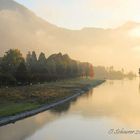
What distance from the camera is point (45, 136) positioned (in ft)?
111

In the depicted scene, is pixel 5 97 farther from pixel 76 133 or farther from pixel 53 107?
pixel 76 133

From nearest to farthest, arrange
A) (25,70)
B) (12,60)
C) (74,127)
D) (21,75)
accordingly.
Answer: (74,127) < (21,75) < (25,70) < (12,60)

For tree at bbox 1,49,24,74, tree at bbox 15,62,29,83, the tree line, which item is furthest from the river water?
tree at bbox 1,49,24,74

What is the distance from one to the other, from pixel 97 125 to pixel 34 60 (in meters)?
99.7

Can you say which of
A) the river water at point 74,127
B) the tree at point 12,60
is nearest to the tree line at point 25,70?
the tree at point 12,60

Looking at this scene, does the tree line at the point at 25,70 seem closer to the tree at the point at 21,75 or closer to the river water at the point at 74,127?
the tree at the point at 21,75

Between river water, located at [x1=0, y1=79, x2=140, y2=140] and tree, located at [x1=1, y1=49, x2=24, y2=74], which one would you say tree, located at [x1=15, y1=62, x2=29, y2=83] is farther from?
river water, located at [x1=0, y1=79, x2=140, y2=140]

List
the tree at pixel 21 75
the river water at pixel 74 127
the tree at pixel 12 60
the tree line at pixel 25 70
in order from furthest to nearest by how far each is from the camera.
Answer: the tree at pixel 12 60, the tree at pixel 21 75, the tree line at pixel 25 70, the river water at pixel 74 127

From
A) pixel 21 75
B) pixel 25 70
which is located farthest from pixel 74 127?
pixel 25 70

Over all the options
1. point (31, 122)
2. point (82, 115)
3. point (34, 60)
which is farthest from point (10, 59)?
point (31, 122)

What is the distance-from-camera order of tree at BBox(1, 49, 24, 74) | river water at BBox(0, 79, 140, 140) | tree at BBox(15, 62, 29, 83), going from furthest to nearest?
1. tree at BBox(1, 49, 24, 74)
2. tree at BBox(15, 62, 29, 83)
3. river water at BBox(0, 79, 140, 140)

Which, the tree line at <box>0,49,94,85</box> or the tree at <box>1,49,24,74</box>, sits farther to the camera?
the tree at <box>1,49,24,74</box>

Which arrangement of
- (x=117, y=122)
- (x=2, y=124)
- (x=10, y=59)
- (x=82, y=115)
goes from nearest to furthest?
1. (x=2, y=124)
2. (x=117, y=122)
3. (x=82, y=115)
4. (x=10, y=59)

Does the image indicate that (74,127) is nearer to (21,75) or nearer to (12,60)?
(21,75)
